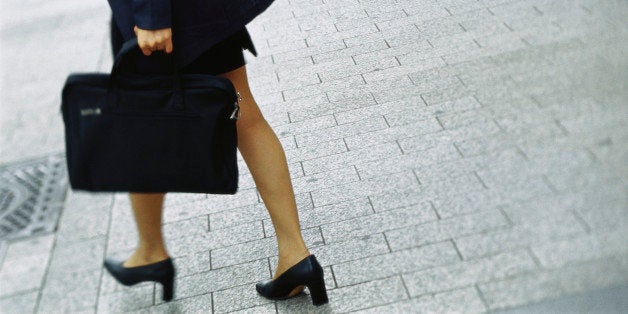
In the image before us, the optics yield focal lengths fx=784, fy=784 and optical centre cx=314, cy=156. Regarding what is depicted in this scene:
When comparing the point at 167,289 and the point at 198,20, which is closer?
the point at 198,20

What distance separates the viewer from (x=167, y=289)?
303 centimetres

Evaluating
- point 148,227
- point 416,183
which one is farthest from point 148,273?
point 416,183

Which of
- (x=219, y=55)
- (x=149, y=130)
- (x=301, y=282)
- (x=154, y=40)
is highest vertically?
(x=154, y=40)

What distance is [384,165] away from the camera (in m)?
3.75

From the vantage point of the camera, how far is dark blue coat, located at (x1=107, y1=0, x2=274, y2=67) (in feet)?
7.98

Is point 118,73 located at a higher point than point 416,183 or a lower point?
higher

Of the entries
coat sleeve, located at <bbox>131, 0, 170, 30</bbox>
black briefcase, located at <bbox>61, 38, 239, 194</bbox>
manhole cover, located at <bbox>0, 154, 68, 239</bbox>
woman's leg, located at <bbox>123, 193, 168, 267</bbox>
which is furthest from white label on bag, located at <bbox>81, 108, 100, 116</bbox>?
manhole cover, located at <bbox>0, 154, 68, 239</bbox>

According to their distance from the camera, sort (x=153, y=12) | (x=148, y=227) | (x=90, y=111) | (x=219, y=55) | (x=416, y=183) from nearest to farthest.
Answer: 1. (x=153, y=12)
2. (x=90, y=111)
3. (x=219, y=55)
4. (x=148, y=227)
5. (x=416, y=183)

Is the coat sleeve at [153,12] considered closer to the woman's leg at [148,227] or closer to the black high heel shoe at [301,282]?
the woman's leg at [148,227]

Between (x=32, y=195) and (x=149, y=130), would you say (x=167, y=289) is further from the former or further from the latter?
(x=32, y=195)

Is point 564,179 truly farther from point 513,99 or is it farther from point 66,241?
point 66,241

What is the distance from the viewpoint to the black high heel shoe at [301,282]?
9.12 ft

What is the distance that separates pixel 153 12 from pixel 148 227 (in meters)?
0.89

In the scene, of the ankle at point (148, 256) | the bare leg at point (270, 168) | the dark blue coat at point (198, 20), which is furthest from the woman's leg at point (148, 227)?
the dark blue coat at point (198, 20)
